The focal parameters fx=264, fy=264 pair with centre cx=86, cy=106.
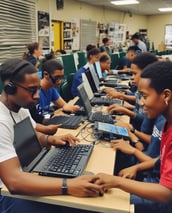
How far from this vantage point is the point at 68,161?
4.32 ft

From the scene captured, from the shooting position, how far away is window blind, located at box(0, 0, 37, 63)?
4.30 m

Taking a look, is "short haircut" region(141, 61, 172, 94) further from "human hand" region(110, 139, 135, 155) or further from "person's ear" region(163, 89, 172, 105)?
"human hand" region(110, 139, 135, 155)

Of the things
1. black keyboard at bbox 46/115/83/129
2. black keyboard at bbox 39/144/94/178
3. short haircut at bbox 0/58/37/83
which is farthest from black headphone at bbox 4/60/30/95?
black keyboard at bbox 46/115/83/129

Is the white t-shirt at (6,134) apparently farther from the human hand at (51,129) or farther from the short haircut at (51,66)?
the short haircut at (51,66)

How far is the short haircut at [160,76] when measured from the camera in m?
1.09

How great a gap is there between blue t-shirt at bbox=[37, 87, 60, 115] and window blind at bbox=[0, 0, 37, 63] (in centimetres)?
200

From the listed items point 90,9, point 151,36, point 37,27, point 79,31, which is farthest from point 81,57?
point 151,36

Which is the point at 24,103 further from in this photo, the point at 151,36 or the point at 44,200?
the point at 151,36

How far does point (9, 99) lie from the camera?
1.33 metres

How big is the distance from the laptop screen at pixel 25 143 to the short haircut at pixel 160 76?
0.66 meters

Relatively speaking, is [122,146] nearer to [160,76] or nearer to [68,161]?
[68,161]

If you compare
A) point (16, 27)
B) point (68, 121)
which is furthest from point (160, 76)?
point (16, 27)

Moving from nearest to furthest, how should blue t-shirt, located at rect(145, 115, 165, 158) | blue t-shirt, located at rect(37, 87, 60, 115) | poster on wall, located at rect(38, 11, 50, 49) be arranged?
1. blue t-shirt, located at rect(145, 115, 165, 158)
2. blue t-shirt, located at rect(37, 87, 60, 115)
3. poster on wall, located at rect(38, 11, 50, 49)

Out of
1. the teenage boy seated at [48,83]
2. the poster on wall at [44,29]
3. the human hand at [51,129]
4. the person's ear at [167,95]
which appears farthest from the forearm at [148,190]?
the poster on wall at [44,29]
